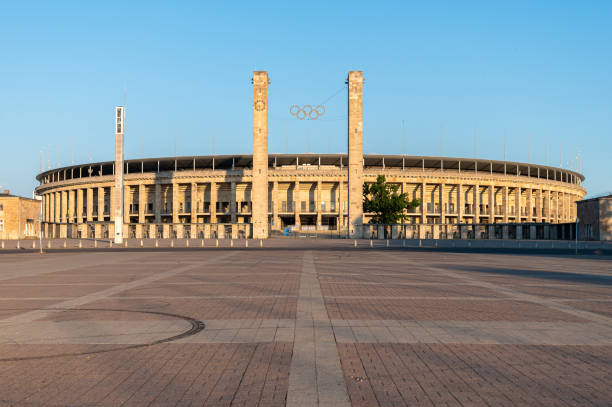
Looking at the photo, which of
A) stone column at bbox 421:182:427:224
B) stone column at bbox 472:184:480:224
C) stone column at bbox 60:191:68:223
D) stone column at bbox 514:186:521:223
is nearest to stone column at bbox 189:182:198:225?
stone column at bbox 60:191:68:223

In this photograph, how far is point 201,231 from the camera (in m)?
71.5

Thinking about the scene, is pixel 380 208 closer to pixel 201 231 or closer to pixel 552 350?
pixel 201 231

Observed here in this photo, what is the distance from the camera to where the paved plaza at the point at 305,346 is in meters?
5.25

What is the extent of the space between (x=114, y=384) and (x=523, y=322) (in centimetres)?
702

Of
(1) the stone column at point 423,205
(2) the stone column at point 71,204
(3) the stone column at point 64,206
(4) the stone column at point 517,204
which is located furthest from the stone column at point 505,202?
(3) the stone column at point 64,206

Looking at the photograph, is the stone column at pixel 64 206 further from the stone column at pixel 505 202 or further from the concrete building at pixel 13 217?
the stone column at pixel 505 202

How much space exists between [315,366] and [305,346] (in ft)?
3.47

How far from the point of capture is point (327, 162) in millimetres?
97375

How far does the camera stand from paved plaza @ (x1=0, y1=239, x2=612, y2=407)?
5246 mm

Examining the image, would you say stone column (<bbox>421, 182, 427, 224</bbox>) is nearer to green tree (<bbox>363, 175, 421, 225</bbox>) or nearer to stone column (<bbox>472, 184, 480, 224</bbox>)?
stone column (<bbox>472, 184, 480, 224</bbox>)

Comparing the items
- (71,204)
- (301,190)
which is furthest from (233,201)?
(71,204)

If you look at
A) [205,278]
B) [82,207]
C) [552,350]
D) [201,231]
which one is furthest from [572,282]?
[82,207]

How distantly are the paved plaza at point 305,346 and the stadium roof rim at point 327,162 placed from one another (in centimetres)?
7948

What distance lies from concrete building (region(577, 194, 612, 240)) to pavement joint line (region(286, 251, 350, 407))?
59.3 metres
